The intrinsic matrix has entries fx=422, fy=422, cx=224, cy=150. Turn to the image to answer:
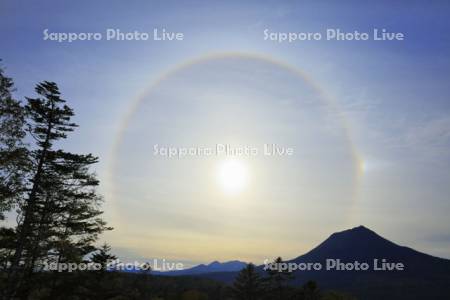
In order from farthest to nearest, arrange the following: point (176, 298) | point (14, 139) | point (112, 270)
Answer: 1. point (176, 298)
2. point (112, 270)
3. point (14, 139)

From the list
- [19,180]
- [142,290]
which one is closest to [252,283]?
[142,290]

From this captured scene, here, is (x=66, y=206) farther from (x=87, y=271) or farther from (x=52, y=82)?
(x=87, y=271)

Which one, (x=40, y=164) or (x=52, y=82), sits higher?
(x=52, y=82)

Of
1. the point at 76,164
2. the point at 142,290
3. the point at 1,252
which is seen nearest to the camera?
the point at 1,252

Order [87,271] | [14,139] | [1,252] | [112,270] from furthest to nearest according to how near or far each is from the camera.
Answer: [112,270] → [87,271] → [1,252] → [14,139]

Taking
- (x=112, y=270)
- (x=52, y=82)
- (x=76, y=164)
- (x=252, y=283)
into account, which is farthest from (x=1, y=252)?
(x=252, y=283)

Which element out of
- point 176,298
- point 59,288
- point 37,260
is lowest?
point 176,298

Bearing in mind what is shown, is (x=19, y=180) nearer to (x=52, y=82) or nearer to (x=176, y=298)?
(x=52, y=82)

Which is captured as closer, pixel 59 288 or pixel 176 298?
pixel 59 288

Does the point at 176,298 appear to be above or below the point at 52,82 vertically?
below
